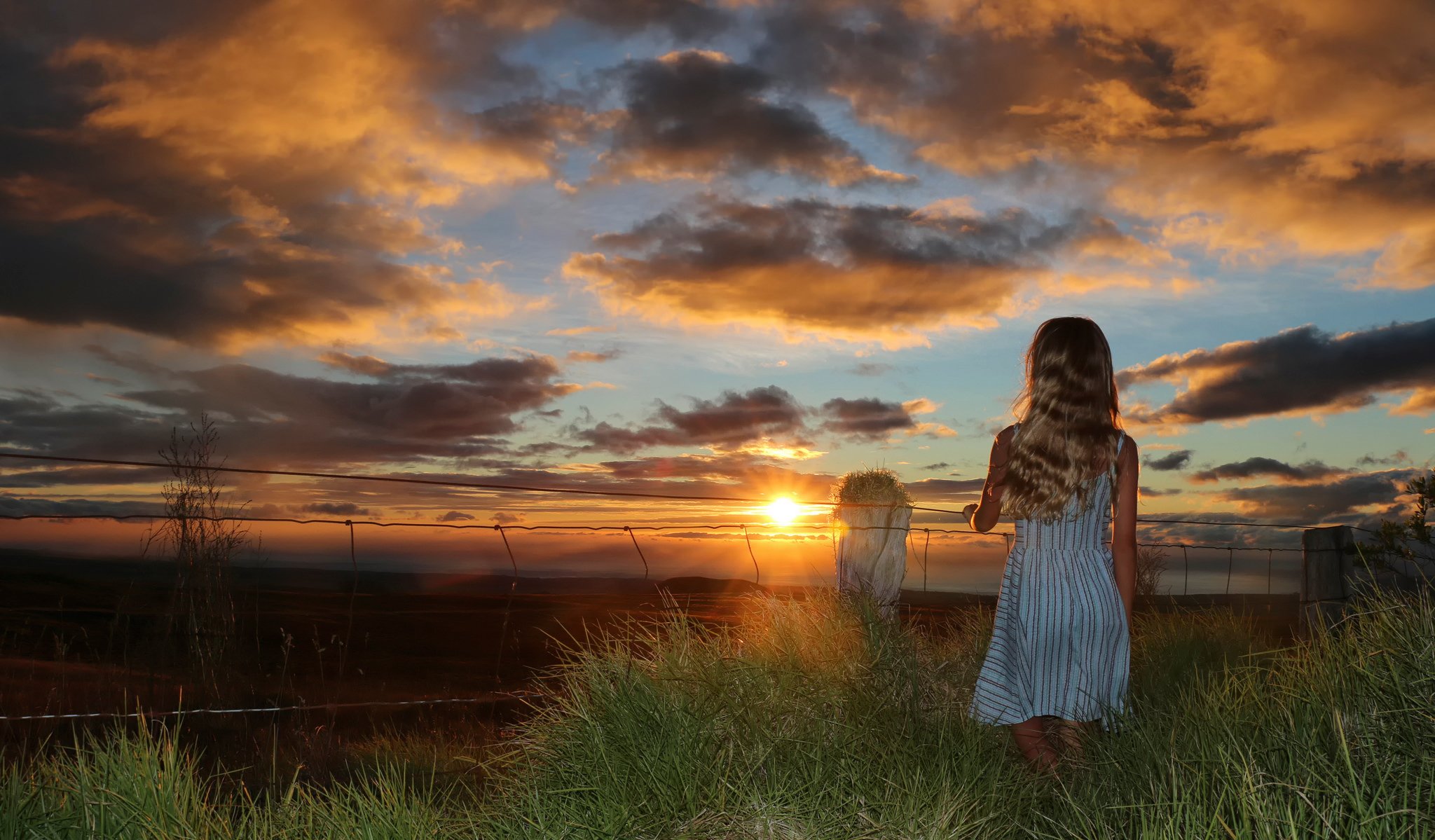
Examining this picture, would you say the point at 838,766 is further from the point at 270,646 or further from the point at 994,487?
the point at 270,646

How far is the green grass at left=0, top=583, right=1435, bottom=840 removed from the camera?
2549 mm

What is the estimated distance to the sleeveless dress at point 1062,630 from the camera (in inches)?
130

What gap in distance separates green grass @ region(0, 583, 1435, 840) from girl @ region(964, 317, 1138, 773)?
180mm

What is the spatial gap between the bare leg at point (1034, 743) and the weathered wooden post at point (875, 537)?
2097mm

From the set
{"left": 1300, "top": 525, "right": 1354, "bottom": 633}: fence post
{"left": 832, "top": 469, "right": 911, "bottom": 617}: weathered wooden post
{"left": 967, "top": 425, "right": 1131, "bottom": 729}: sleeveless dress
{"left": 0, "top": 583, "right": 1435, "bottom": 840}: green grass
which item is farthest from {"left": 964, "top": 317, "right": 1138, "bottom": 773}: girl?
{"left": 1300, "top": 525, "right": 1354, "bottom": 633}: fence post

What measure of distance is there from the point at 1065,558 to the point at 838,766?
3.56 feet

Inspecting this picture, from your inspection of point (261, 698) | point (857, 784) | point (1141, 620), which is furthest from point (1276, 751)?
point (261, 698)

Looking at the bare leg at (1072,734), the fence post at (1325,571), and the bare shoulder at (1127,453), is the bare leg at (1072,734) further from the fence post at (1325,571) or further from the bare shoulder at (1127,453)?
the fence post at (1325,571)

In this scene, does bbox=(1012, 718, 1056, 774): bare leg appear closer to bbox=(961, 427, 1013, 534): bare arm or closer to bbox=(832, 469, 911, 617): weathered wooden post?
bbox=(961, 427, 1013, 534): bare arm

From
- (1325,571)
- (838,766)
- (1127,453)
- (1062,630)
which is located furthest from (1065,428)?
(1325,571)

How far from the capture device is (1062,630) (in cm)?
331

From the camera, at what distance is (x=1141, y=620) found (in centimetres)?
672

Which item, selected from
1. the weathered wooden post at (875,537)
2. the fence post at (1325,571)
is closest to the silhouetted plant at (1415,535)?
the fence post at (1325,571)

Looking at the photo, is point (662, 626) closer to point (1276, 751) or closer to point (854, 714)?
point (854, 714)
